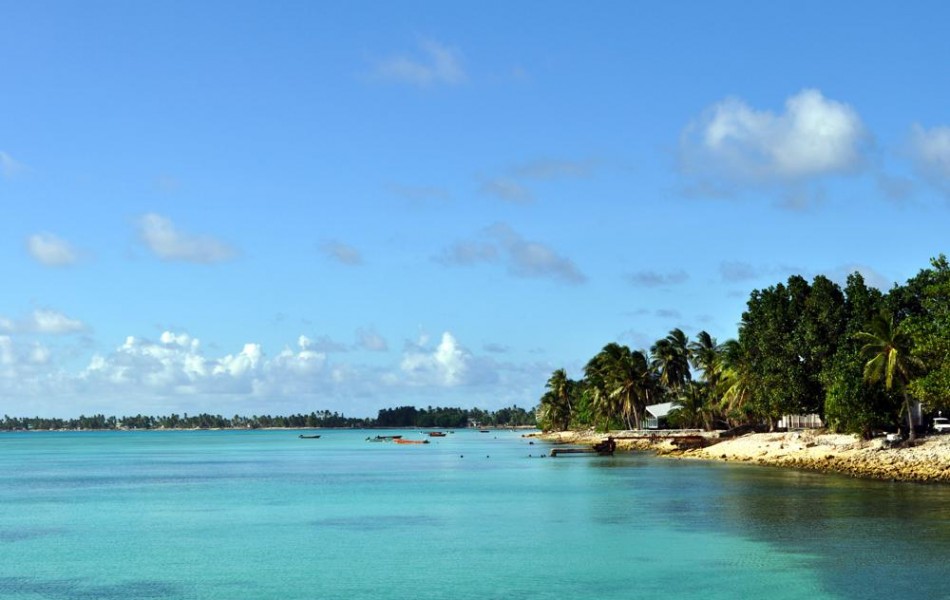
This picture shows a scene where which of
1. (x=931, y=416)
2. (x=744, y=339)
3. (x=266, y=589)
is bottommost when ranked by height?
(x=266, y=589)

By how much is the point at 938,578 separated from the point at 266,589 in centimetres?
2230

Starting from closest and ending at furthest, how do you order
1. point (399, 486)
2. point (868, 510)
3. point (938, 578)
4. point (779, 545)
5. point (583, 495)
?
point (938, 578)
point (779, 545)
point (868, 510)
point (583, 495)
point (399, 486)

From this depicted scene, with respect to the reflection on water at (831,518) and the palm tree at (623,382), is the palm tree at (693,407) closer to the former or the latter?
the palm tree at (623,382)

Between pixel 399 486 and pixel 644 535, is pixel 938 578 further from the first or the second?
pixel 399 486

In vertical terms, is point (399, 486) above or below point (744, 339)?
below

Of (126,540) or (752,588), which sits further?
(126,540)

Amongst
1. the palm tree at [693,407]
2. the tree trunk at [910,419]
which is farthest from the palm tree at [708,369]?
the tree trunk at [910,419]

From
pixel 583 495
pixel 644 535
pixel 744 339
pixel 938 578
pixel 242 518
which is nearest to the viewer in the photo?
pixel 938 578

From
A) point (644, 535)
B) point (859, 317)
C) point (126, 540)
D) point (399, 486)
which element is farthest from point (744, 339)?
point (126, 540)

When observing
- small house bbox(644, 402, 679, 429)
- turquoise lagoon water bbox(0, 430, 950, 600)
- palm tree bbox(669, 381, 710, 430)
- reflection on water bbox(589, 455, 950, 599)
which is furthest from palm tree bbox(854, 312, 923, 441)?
small house bbox(644, 402, 679, 429)

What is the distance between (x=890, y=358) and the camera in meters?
69.6

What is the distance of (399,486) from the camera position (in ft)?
255

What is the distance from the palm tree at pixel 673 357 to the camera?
463ft

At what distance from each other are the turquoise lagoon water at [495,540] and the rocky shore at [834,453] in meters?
3.38
